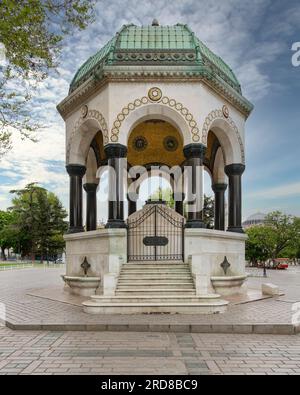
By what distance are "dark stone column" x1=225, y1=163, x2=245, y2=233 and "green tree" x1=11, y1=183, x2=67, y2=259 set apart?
158 ft

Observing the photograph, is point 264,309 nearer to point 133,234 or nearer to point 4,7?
point 133,234

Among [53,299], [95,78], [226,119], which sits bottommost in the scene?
[53,299]

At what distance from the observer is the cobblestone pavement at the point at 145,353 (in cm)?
544

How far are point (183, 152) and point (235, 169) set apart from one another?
2.63 meters

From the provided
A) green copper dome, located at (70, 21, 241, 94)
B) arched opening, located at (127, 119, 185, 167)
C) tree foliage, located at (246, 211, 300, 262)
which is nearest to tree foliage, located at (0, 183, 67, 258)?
tree foliage, located at (246, 211, 300, 262)

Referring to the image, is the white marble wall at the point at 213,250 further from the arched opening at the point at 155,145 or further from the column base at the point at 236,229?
the arched opening at the point at 155,145

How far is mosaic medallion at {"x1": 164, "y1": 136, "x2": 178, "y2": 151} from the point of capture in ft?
61.0

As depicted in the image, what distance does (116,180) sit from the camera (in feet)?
40.5

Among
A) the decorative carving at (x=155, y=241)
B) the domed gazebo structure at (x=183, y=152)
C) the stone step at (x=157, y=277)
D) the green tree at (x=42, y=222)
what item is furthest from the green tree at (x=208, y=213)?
the green tree at (x=42, y=222)

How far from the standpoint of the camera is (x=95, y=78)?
12656 mm

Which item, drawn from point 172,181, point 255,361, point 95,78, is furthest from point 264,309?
point 172,181

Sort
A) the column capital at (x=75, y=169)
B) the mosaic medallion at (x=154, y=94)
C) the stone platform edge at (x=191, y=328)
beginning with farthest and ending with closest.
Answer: the column capital at (x=75, y=169)
the mosaic medallion at (x=154, y=94)
the stone platform edge at (x=191, y=328)

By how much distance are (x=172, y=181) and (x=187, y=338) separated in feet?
43.8

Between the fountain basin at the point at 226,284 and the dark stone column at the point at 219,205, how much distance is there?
4.84 m
